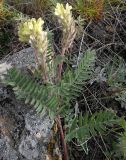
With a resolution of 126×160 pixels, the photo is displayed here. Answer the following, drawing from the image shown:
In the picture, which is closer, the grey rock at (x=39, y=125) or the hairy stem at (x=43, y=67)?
the hairy stem at (x=43, y=67)

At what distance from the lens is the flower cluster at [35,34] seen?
168 centimetres

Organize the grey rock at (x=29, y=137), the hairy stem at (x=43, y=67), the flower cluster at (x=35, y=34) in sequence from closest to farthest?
the flower cluster at (x=35, y=34)
the hairy stem at (x=43, y=67)
the grey rock at (x=29, y=137)

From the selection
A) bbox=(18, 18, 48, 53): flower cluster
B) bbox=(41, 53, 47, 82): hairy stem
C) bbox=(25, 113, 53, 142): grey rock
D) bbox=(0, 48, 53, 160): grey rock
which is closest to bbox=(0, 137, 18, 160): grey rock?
bbox=(0, 48, 53, 160): grey rock

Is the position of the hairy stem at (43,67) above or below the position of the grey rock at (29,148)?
above

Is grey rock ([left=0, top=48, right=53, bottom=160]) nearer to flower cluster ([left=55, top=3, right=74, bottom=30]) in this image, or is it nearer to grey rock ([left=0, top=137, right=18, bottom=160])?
grey rock ([left=0, top=137, right=18, bottom=160])

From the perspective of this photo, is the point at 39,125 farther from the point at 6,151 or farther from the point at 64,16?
the point at 64,16

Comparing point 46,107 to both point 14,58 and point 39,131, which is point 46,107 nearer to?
point 39,131

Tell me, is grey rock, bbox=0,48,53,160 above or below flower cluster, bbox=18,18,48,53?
below

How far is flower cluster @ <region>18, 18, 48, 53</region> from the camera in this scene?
66.3 inches

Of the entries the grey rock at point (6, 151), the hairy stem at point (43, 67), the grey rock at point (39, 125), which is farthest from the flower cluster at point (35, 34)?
the grey rock at point (6, 151)

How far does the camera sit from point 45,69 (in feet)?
6.16

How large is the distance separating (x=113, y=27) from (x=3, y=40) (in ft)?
2.77

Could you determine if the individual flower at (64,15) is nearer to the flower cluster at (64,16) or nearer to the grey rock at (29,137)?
the flower cluster at (64,16)

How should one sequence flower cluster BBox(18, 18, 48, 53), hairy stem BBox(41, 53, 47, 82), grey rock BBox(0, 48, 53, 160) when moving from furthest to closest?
grey rock BBox(0, 48, 53, 160) → hairy stem BBox(41, 53, 47, 82) → flower cluster BBox(18, 18, 48, 53)
